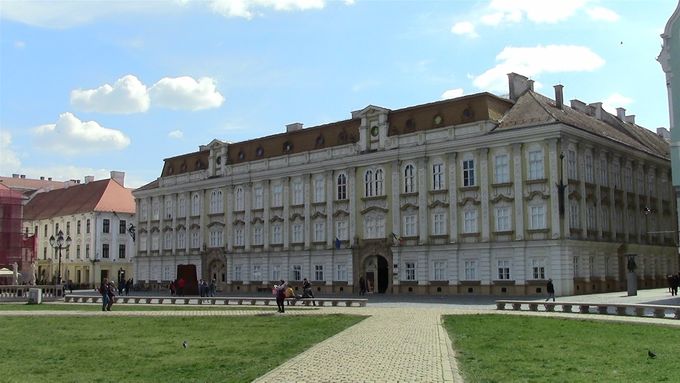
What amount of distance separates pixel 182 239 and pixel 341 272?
73.5 feet

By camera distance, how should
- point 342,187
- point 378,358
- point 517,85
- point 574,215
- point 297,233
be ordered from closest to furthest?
1. point 378,358
2. point 574,215
3. point 517,85
4. point 342,187
5. point 297,233

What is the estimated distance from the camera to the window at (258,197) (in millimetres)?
69031

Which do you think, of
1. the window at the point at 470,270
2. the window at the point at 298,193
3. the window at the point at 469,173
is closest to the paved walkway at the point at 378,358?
the window at the point at 470,270

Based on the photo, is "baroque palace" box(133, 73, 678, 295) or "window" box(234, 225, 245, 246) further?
"window" box(234, 225, 245, 246)

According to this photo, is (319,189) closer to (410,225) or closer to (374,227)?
(374,227)

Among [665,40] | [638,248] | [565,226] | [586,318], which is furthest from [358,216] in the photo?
[586,318]

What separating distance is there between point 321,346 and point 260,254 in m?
49.4

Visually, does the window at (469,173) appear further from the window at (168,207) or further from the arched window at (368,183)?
the window at (168,207)

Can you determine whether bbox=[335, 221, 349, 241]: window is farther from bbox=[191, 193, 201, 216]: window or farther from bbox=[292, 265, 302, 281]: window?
bbox=[191, 193, 201, 216]: window

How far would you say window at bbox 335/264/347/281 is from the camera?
6159 centimetres

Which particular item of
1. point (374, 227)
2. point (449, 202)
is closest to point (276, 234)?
point (374, 227)

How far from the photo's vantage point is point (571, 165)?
51906 mm

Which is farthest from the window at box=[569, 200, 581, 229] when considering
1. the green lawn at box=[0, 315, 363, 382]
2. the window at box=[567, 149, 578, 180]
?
the green lawn at box=[0, 315, 363, 382]

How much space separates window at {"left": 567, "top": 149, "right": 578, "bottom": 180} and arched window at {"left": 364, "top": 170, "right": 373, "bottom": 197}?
51.9ft
